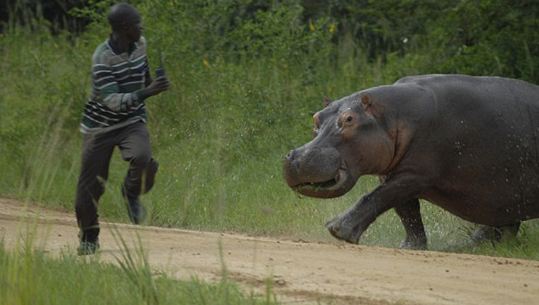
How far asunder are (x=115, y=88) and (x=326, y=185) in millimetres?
1689

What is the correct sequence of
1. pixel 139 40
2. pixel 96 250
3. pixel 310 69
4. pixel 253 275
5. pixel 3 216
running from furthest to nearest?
1. pixel 310 69
2. pixel 3 216
3. pixel 139 40
4. pixel 96 250
5. pixel 253 275

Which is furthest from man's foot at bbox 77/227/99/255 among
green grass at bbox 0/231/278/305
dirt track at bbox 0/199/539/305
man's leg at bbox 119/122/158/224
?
green grass at bbox 0/231/278/305

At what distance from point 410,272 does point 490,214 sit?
2.60 meters

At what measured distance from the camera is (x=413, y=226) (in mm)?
10258

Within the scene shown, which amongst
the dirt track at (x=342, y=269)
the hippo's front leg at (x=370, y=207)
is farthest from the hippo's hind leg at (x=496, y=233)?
the dirt track at (x=342, y=269)

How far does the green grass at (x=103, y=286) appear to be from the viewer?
602 cm

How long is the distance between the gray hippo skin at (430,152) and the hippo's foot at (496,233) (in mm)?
198

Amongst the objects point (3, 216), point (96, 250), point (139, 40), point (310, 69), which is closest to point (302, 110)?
point (310, 69)

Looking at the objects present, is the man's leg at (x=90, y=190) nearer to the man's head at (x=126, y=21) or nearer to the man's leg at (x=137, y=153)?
the man's leg at (x=137, y=153)

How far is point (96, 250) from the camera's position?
8156 millimetres

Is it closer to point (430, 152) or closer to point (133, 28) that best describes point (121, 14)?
point (133, 28)

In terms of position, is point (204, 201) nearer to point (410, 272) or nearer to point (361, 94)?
point (361, 94)

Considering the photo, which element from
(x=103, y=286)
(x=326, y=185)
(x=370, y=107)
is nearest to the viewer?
(x=103, y=286)

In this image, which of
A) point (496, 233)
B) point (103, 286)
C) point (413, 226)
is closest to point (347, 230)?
point (413, 226)
